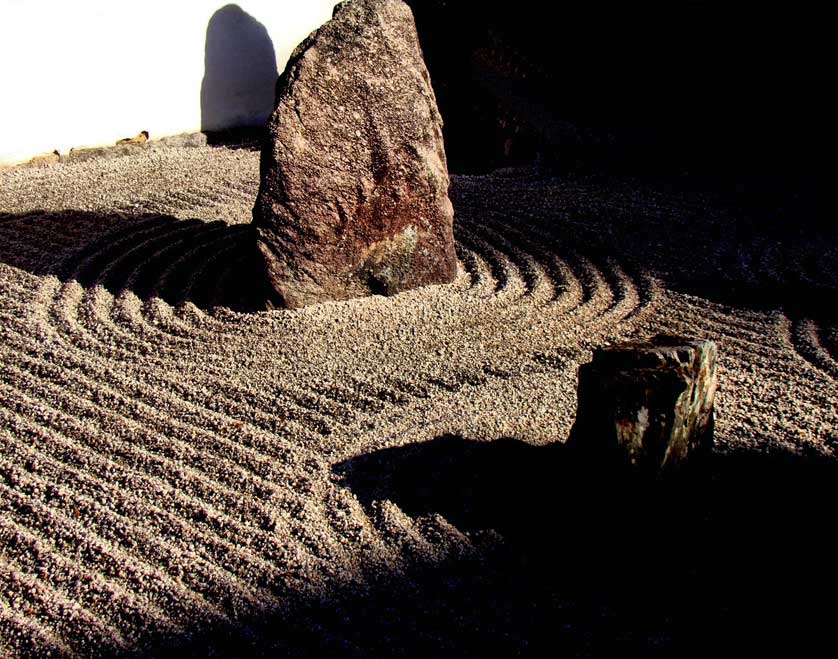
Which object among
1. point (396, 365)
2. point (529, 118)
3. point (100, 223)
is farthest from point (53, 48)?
point (396, 365)

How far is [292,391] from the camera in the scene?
2805 mm

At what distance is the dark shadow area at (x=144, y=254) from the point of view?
355 centimetres

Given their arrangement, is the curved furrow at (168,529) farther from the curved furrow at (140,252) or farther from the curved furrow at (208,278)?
the curved furrow at (140,252)

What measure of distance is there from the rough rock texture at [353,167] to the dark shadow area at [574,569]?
1166mm

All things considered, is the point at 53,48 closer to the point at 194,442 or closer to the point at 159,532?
the point at 194,442

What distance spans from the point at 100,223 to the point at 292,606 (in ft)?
10.0

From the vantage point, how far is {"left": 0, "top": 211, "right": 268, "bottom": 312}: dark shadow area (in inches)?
140

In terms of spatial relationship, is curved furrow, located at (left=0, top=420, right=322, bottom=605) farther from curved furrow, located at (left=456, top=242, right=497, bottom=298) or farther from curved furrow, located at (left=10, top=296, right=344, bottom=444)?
curved furrow, located at (left=456, top=242, right=497, bottom=298)

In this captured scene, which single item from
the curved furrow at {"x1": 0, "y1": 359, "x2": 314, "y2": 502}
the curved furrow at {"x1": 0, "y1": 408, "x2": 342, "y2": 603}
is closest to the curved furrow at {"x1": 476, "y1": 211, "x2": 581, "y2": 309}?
the curved furrow at {"x1": 0, "y1": 359, "x2": 314, "y2": 502}

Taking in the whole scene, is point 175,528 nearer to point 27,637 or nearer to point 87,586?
point 87,586

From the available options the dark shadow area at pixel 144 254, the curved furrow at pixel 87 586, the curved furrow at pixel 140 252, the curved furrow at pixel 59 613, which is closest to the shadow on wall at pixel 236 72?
the dark shadow area at pixel 144 254

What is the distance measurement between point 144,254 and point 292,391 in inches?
61.3

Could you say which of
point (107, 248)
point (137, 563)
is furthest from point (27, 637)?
point (107, 248)

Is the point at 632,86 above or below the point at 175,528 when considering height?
above
